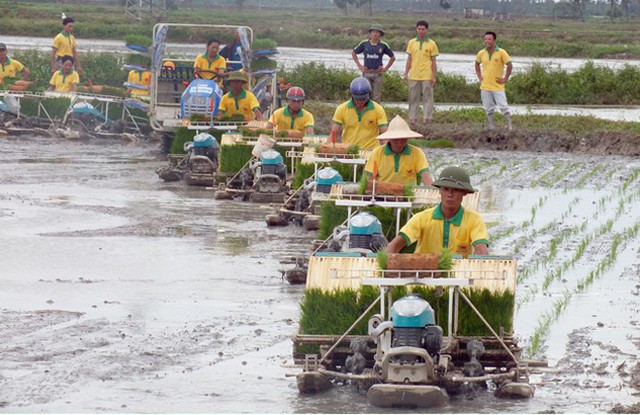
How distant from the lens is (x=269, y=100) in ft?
88.1

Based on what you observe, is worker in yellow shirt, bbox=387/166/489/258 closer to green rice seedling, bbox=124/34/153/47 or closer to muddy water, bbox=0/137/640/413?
muddy water, bbox=0/137/640/413

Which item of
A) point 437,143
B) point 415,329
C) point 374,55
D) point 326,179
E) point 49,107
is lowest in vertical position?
point 437,143

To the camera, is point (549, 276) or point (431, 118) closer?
point (549, 276)

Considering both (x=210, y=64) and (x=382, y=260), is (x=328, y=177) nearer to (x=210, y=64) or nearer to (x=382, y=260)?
(x=382, y=260)

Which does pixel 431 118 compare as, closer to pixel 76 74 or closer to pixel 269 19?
pixel 76 74

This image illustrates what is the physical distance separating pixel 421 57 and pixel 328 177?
40.5ft

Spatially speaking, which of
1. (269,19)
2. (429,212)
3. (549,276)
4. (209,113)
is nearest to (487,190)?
(209,113)

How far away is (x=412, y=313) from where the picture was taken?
9391 mm

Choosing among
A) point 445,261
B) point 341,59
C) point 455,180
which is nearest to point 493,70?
point 455,180

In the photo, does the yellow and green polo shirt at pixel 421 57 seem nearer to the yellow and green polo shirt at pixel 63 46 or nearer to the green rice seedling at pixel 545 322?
the yellow and green polo shirt at pixel 63 46

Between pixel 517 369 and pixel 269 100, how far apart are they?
57.4 ft

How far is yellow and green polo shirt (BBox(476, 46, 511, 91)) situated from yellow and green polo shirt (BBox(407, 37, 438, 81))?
3.34 feet

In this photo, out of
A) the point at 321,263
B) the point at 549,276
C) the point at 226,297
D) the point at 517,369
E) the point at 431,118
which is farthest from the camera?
the point at 431,118

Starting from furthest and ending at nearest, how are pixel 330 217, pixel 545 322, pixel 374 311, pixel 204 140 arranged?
pixel 204 140 → pixel 330 217 → pixel 545 322 → pixel 374 311
